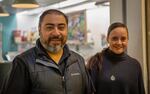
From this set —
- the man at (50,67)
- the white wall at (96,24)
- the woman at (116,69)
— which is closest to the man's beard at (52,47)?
the man at (50,67)

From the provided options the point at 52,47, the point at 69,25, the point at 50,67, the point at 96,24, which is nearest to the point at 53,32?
the point at 52,47

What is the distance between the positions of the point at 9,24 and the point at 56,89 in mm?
3711

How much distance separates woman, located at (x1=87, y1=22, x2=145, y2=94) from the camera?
2148 mm

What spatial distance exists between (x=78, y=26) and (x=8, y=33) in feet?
4.17

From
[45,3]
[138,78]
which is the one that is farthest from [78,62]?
[45,3]

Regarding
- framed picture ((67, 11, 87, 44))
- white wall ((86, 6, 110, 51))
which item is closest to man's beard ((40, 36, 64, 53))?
white wall ((86, 6, 110, 51))

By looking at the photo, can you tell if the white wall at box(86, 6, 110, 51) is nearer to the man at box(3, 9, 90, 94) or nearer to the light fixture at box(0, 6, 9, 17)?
the light fixture at box(0, 6, 9, 17)

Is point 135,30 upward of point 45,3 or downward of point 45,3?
downward

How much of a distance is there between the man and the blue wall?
3046mm

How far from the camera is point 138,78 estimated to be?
2260 millimetres

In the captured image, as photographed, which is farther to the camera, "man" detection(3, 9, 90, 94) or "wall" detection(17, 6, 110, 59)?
"wall" detection(17, 6, 110, 59)

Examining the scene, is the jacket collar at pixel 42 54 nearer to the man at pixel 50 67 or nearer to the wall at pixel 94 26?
the man at pixel 50 67

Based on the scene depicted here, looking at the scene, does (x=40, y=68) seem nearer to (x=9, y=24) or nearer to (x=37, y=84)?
(x=37, y=84)

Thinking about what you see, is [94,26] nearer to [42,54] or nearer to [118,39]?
[118,39]
